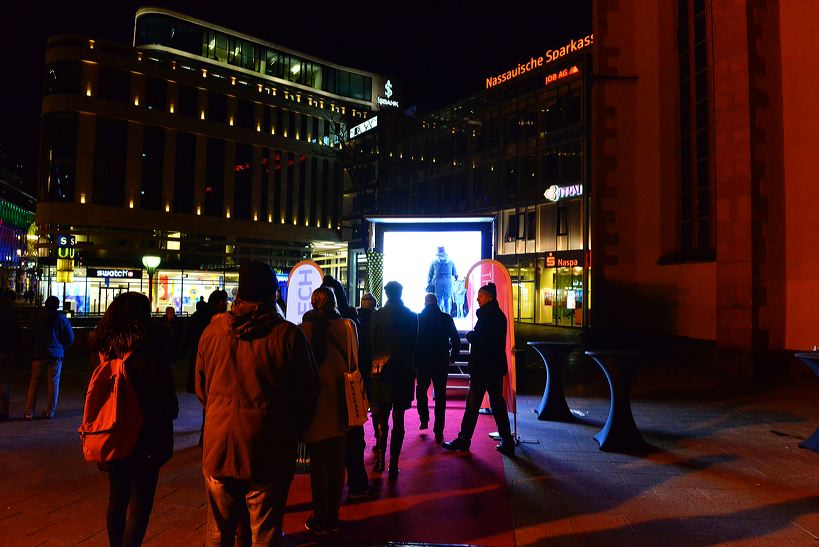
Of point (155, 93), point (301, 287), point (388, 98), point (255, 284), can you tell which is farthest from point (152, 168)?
point (255, 284)

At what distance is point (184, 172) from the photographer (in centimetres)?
4553

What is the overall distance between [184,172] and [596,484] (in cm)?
4594

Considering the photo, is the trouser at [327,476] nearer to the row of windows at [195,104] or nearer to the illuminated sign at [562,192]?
the illuminated sign at [562,192]

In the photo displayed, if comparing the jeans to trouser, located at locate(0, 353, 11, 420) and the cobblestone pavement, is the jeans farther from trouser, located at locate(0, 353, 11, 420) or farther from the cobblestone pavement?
trouser, located at locate(0, 353, 11, 420)

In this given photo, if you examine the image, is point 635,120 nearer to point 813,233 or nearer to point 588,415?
point 813,233

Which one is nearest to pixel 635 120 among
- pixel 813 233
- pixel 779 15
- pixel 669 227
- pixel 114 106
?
pixel 669 227

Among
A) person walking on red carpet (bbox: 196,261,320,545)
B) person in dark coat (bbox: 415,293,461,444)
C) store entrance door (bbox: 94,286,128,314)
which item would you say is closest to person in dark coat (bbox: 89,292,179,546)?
person walking on red carpet (bbox: 196,261,320,545)

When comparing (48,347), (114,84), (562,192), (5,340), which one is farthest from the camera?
(114,84)

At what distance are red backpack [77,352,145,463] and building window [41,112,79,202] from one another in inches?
1755

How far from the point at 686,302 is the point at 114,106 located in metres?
42.1

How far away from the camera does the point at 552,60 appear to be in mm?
32812

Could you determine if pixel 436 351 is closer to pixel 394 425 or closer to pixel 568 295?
pixel 394 425

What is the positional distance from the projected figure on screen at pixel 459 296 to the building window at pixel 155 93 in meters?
41.5

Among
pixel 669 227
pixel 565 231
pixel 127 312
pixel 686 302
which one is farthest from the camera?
pixel 565 231
